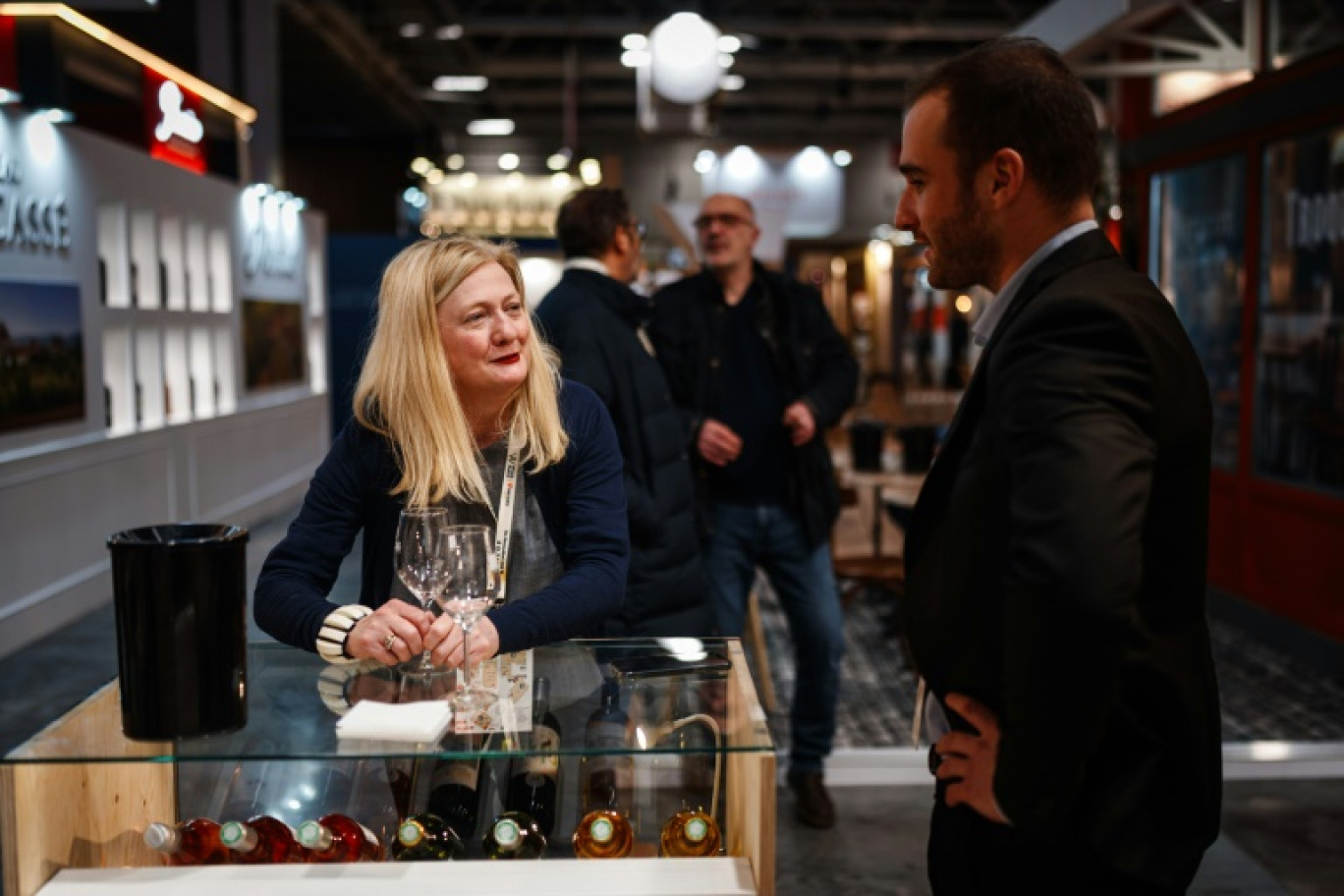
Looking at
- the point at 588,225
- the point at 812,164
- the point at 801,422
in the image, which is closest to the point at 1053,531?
the point at 588,225

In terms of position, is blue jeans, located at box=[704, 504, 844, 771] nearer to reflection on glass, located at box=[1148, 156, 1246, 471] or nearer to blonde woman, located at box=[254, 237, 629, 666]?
blonde woman, located at box=[254, 237, 629, 666]

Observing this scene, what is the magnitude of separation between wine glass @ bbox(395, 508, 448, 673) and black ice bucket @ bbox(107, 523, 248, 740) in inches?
11.8

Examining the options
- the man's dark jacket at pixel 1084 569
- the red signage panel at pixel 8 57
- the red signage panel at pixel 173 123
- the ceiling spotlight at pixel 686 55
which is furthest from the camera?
the red signage panel at pixel 173 123

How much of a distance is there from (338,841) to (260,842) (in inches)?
3.7

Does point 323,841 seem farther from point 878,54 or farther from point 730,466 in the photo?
point 878,54

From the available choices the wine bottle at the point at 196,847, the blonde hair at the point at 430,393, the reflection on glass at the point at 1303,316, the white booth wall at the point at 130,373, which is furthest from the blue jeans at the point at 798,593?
the white booth wall at the point at 130,373

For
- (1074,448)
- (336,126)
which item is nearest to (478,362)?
(1074,448)

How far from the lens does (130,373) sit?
A: 321 inches

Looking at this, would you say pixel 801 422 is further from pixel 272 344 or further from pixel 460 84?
pixel 460 84

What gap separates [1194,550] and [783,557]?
2580mm

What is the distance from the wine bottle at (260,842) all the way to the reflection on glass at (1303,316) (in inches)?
201

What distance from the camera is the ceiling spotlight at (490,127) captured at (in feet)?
68.0

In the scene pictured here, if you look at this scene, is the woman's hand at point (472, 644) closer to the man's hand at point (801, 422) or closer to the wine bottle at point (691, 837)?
the wine bottle at point (691, 837)

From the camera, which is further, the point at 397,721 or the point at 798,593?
the point at 798,593
